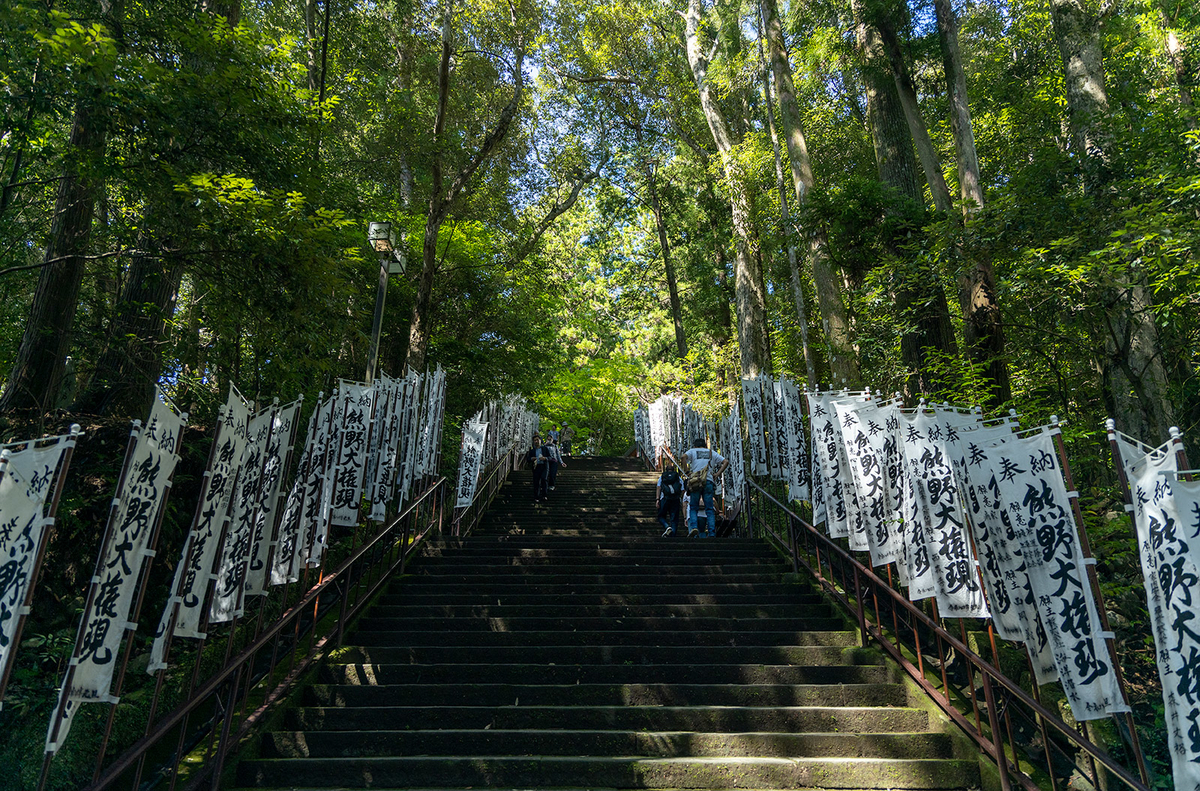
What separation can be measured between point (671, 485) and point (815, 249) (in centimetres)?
A: 457

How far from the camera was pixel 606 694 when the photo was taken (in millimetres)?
5453

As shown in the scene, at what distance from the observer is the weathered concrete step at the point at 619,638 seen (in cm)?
634

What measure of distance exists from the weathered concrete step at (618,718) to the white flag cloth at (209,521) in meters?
1.40

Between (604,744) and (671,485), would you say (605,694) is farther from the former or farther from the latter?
(671,485)

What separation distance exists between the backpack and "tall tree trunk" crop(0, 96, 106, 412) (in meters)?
7.93

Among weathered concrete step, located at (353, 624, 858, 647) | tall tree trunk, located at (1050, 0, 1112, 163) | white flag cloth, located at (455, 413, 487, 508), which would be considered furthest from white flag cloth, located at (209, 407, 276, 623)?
tall tree trunk, located at (1050, 0, 1112, 163)

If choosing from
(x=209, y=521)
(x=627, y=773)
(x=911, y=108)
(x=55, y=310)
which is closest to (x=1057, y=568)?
(x=627, y=773)

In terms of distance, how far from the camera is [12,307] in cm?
966

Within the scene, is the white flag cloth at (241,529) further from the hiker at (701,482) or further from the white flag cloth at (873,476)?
the hiker at (701,482)

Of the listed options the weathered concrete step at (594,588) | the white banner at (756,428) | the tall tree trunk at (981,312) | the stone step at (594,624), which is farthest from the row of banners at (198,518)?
the tall tree trunk at (981,312)

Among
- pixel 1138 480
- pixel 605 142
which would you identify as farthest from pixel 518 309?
pixel 1138 480

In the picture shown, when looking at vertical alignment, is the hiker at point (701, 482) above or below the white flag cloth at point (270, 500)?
above

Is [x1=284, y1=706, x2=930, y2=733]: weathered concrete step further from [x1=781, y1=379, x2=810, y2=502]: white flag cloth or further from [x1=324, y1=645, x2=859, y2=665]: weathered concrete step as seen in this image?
[x1=781, y1=379, x2=810, y2=502]: white flag cloth

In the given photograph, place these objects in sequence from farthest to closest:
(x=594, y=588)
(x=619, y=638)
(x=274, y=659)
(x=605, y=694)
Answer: (x=594, y=588), (x=619, y=638), (x=605, y=694), (x=274, y=659)
